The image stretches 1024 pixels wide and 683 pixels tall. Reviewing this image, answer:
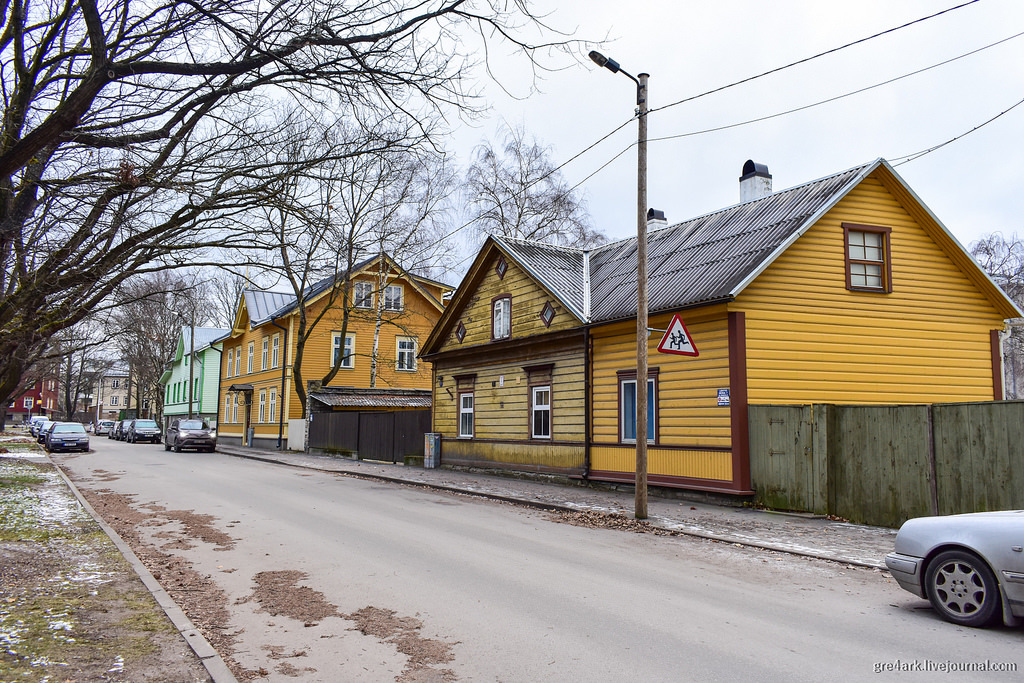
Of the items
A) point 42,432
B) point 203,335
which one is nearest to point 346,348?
point 42,432

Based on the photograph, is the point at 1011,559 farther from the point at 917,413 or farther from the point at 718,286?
the point at 718,286

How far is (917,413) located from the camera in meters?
12.3

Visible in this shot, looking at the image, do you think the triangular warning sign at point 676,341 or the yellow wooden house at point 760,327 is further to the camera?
the yellow wooden house at point 760,327

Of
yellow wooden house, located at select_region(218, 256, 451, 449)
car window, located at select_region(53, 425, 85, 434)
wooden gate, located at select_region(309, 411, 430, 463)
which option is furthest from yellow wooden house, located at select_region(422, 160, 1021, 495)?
car window, located at select_region(53, 425, 85, 434)

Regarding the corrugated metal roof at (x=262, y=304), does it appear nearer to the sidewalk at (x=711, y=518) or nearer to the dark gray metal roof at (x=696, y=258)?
the sidewalk at (x=711, y=518)

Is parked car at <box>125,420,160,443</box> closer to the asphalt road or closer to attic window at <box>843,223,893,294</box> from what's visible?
the asphalt road

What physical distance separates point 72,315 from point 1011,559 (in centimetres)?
1132

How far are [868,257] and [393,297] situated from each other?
1186 inches

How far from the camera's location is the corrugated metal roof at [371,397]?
3744 cm

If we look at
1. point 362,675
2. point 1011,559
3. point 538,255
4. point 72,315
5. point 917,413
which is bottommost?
point 362,675

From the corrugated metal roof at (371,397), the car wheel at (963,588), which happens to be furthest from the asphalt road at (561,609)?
the corrugated metal roof at (371,397)

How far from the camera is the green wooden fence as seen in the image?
36.9ft

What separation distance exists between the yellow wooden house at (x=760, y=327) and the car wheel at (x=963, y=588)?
7.65 meters

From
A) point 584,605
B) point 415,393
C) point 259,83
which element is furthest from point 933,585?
point 415,393
